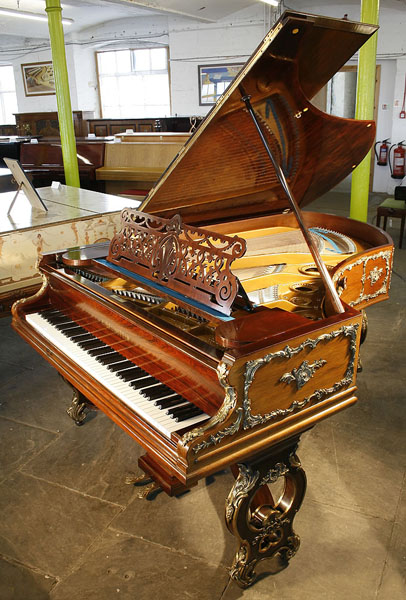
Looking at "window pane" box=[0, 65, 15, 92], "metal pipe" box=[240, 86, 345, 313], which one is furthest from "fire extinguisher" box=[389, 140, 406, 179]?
"window pane" box=[0, 65, 15, 92]

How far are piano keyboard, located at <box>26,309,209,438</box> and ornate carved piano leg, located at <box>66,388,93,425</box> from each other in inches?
26.8

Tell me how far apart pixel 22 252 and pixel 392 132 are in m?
8.71

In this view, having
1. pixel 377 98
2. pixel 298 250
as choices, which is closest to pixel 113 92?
pixel 377 98

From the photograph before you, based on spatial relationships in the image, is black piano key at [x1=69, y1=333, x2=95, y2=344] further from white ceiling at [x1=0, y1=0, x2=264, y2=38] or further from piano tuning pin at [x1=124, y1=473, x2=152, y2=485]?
white ceiling at [x1=0, y1=0, x2=264, y2=38]

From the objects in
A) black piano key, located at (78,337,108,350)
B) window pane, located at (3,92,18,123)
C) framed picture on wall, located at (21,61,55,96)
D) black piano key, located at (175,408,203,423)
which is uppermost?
framed picture on wall, located at (21,61,55,96)

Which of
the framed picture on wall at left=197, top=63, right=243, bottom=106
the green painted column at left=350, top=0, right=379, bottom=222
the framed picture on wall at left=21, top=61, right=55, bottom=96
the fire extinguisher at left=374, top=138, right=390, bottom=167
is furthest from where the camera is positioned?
the framed picture on wall at left=21, top=61, right=55, bottom=96

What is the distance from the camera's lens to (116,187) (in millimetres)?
7176

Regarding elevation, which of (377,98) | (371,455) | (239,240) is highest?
(377,98)

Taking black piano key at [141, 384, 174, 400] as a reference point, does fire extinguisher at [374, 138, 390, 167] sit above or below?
above

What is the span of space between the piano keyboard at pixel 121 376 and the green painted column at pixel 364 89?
3275 mm

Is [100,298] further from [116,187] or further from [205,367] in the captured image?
[116,187]

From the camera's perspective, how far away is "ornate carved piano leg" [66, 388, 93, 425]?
3.02 metres

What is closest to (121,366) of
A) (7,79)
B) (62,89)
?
(62,89)

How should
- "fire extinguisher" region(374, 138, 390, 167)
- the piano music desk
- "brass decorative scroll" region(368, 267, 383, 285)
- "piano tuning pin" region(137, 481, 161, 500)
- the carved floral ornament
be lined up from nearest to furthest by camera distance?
"piano tuning pin" region(137, 481, 161, 500) → the carved floral ornament → "brass decorative scroll" region(368, 267, 383, 285) → the piano music desk → "fire extinguisher" region(374, 138, 390, 167)
